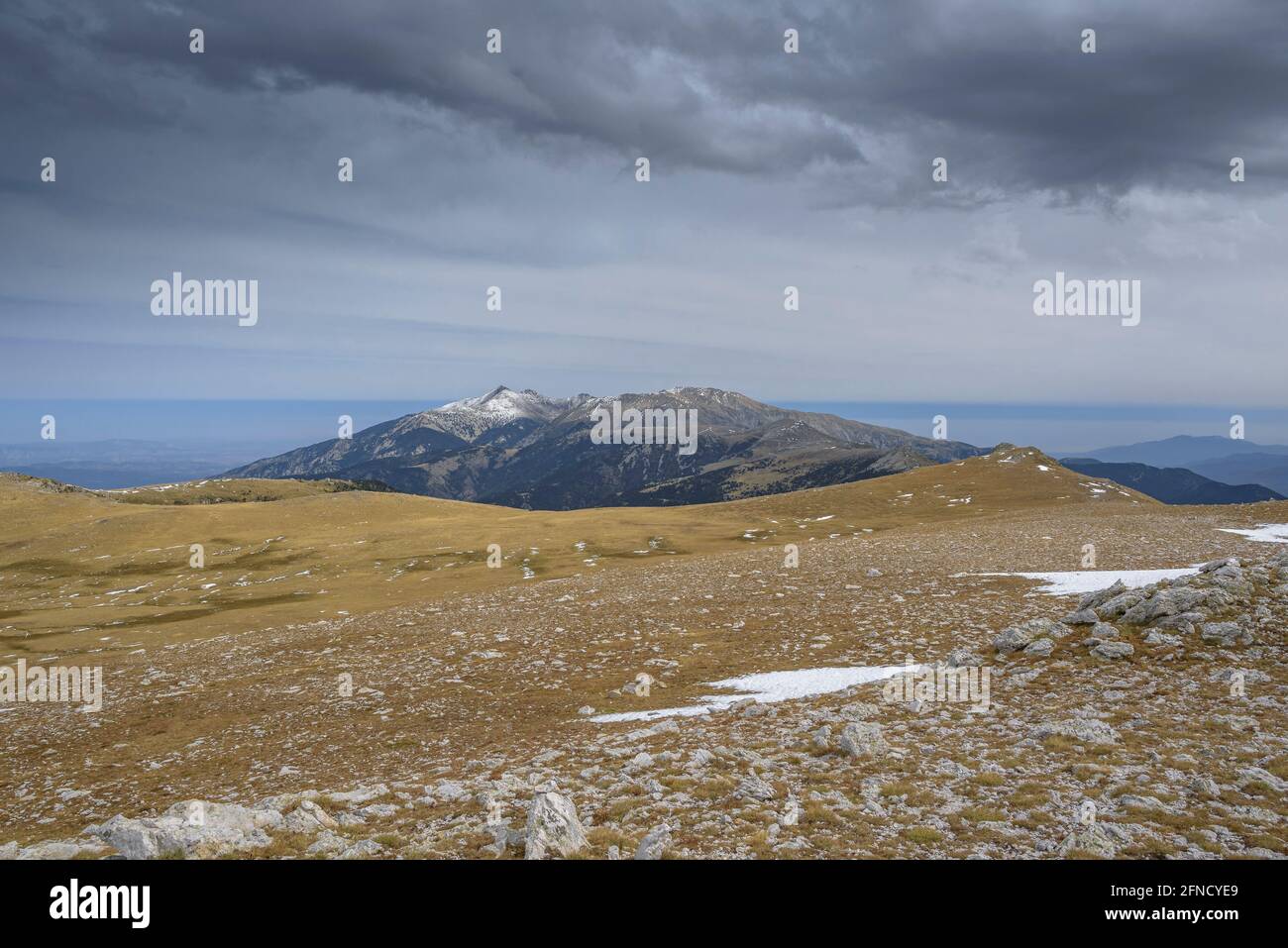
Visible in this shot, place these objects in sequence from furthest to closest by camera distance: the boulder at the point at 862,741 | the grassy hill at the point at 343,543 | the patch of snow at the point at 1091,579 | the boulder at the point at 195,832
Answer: the grassy hill at the point at 343,543 < the patch of snow at the point at 1091,579 < the boulder at the point at 862,741 < the boulder at the point at 195,832

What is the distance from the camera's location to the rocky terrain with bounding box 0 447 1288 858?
1030cm

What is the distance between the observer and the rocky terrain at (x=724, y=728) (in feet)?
33.8

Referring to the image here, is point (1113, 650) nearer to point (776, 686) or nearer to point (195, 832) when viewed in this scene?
point (776, 686)

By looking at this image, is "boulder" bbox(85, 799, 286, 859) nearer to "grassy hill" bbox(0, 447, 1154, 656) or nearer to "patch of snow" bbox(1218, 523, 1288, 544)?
"grassy hill" bbox(0, 447, 1154, 656)

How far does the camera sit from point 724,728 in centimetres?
1672

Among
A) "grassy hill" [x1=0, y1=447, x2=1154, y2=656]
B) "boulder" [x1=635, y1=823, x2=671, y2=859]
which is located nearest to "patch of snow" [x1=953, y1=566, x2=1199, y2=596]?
"boulder" [x1=635, y1=823, x2=671, y2=859]

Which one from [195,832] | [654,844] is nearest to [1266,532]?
[654,844]

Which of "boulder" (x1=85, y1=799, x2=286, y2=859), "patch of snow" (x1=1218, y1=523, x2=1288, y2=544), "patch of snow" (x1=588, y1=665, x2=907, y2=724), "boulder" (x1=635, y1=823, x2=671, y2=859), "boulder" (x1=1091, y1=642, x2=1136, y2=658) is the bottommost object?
"patch of snow" (x1=588, y1=665, x2=907, y2=724)

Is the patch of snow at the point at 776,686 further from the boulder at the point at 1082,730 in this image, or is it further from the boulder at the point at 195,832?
the boulder at the point at 195,832

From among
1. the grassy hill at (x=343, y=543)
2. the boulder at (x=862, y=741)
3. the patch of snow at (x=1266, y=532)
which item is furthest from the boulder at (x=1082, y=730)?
the grassy hill at (x=343, y=543)

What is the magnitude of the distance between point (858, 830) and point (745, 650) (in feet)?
51.6

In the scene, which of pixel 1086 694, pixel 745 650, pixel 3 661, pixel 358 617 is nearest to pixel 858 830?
pixel 1086 694

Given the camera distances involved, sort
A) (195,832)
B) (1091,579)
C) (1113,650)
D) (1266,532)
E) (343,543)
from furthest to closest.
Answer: (343,543)
(1266,532)
(1091,579)
(1113,650)
(195,832)
